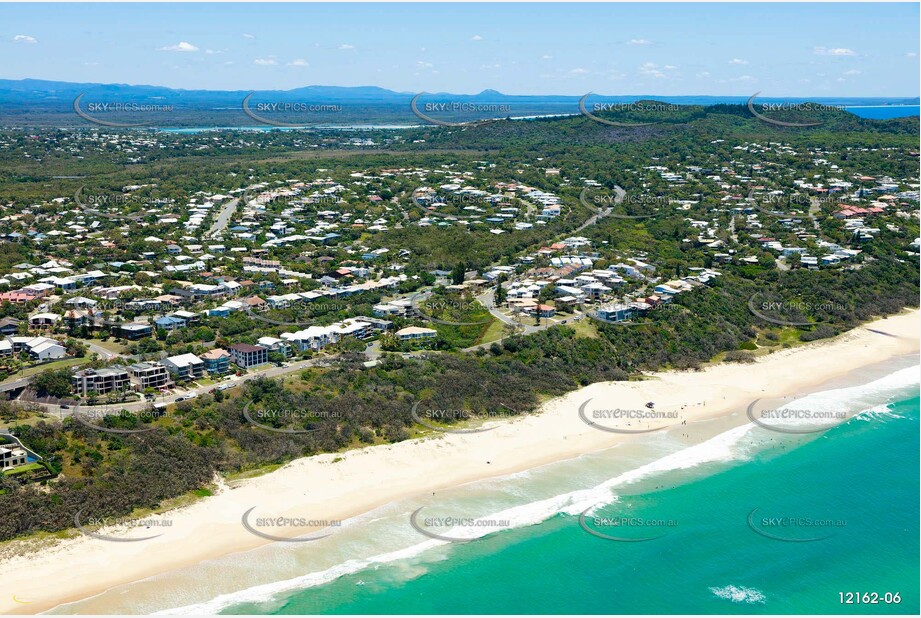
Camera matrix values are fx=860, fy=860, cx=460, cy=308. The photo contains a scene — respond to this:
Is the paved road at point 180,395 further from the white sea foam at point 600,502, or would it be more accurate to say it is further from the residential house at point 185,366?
the white sea foam at point 600,502

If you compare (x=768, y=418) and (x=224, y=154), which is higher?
(x=224, y=154)

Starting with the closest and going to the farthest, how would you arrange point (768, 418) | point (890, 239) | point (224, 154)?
point (768, 418), point (890, 239), point (224, 154)

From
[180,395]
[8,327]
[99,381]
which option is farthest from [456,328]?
[8,327]

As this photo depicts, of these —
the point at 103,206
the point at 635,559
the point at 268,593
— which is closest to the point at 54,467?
the point at 268,593

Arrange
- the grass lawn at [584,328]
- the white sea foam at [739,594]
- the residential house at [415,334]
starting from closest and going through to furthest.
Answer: the white sea foam at [739,594]
the residential house at [415,334]
the grass lawn at [584,328]

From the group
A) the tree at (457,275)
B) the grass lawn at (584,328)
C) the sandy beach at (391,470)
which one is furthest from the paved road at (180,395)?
the tree at (457,275)

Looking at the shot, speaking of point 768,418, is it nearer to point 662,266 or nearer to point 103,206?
point 662,266
